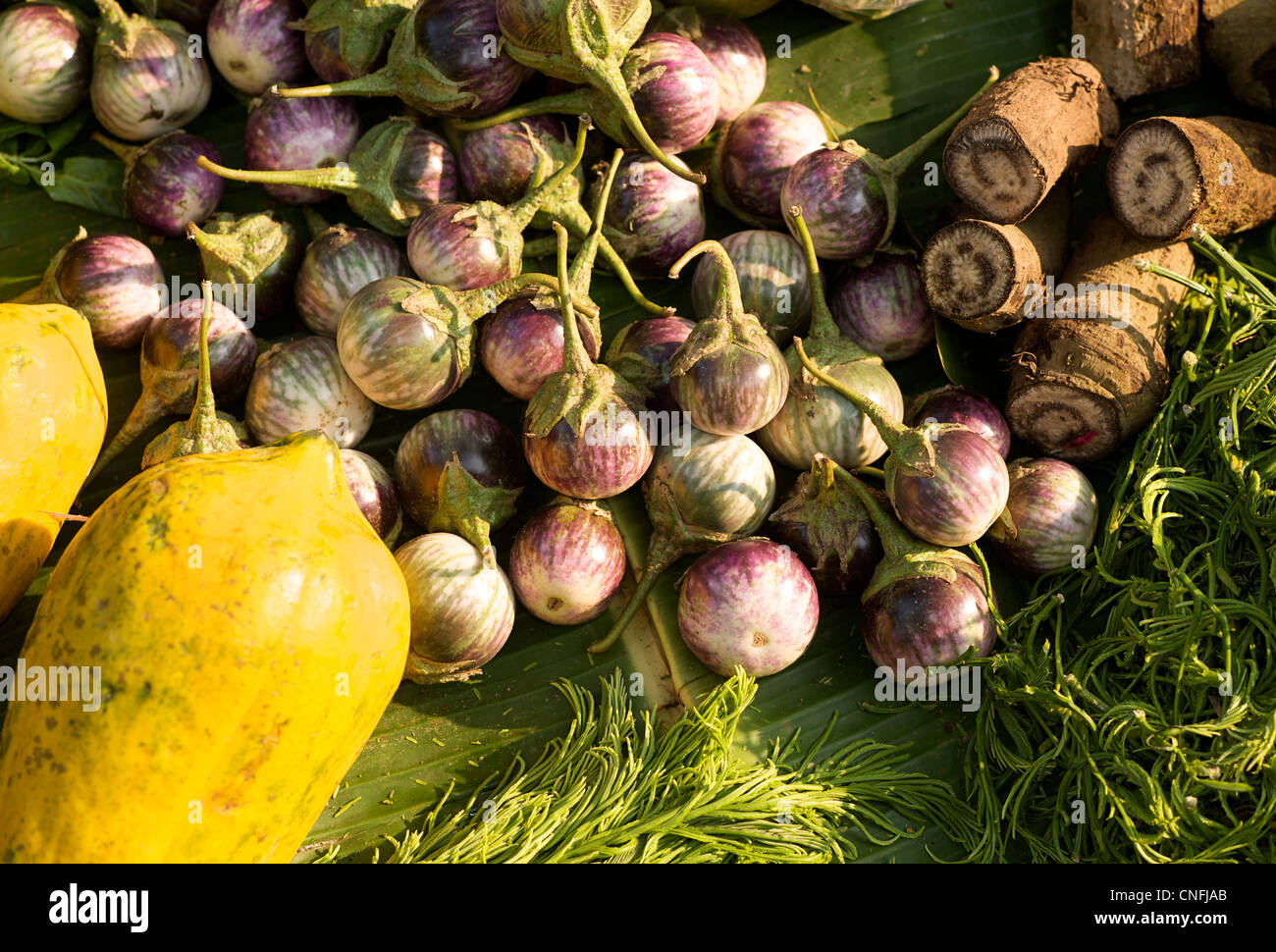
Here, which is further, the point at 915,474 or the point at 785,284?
the point at 785,284

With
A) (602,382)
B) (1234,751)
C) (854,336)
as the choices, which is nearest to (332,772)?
(602,382)

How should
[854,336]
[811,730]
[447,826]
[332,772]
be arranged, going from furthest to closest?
[854,336]
[811,730]
[447,826]
[332,772]

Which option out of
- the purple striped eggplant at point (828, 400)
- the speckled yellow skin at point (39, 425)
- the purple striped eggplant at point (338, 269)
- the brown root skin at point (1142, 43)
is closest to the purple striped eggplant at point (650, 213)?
the purple striped eggplant at point (828, 400)

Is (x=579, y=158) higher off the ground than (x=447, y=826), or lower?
higher

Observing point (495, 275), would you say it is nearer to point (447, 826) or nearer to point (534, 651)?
point (534, 651)

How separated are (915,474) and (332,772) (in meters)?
1.46

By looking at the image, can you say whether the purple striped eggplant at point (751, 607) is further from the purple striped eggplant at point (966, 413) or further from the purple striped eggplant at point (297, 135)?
the purple striped eggplant at point (297, 135)

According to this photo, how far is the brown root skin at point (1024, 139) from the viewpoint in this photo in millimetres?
2441

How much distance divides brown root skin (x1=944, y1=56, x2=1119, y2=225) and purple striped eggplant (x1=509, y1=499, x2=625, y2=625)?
4.13 ft

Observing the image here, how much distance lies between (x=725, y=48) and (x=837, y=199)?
56 cm

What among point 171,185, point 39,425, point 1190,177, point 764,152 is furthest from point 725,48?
point 39,425

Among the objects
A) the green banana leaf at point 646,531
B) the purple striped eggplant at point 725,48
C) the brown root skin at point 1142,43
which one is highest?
the brown root skin at point 1142,43

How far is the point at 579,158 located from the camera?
2543 mm

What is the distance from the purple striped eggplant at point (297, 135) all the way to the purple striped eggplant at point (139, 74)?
0.78ft
